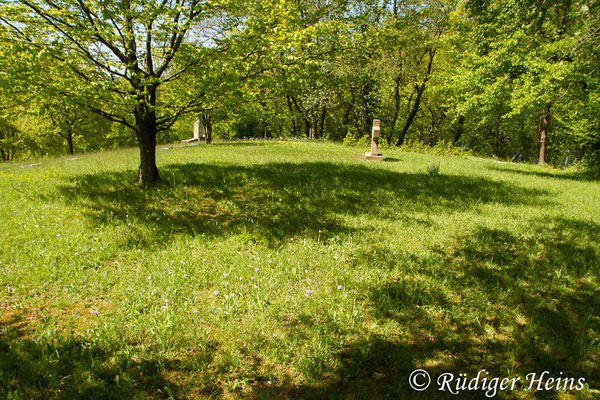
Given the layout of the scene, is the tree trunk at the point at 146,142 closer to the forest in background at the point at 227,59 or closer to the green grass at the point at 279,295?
the forest in background at the point at 227,59

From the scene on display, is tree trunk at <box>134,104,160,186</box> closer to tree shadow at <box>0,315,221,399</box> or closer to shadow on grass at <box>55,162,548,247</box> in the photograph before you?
shadow on grass at <box>55,162,548,247</box>

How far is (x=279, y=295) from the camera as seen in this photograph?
391cm

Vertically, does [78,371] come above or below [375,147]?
below

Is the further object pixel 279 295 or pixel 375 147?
pixel 375 147

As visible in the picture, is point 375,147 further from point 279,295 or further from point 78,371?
point 78,371

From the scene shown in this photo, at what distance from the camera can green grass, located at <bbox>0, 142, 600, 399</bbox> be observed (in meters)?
2.81

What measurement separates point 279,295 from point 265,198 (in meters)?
4.31

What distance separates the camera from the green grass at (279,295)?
281 centimetres

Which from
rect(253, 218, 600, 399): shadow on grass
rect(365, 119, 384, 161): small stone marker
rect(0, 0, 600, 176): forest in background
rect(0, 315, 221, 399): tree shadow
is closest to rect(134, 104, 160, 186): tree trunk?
rect(0, 0, 600, 176): forest in background

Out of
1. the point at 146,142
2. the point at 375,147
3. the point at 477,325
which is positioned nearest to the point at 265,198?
the point at 146,142

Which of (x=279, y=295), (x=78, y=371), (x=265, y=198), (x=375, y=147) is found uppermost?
(x=375, y=147)

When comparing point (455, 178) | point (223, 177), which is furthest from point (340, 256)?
point (455, 178)

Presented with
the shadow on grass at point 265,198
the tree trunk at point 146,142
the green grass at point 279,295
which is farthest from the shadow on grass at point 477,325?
the tree trunk at point 146,142

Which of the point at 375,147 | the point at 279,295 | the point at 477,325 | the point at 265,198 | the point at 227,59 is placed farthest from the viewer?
the point at 375,147
